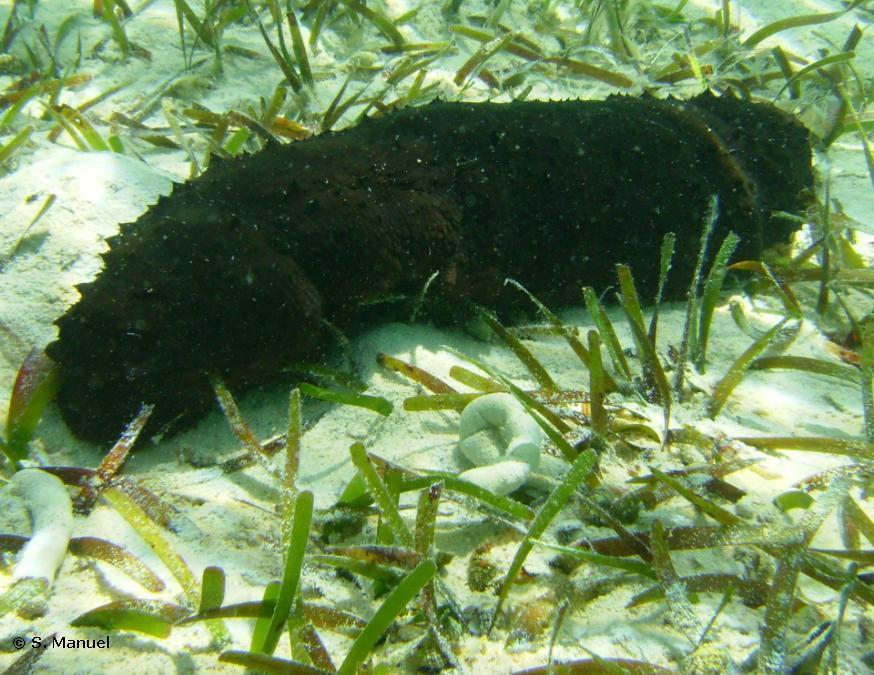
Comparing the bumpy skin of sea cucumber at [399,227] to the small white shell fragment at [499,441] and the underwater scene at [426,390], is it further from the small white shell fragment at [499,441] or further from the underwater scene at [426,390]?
the small white shell fragment at [499,441]

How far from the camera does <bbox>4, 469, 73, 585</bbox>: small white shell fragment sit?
148cm

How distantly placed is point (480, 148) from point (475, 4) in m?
2.88

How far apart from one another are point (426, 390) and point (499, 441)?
0.43m

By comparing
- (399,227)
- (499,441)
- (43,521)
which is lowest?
(43,521)

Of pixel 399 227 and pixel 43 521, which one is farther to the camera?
pixel 399 227

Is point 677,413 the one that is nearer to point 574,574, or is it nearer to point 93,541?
point 574,574

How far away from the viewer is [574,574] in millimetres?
1563

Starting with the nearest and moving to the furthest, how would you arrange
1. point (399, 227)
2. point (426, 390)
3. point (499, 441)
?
point (499, 441) → point (426, 390) → point (399, 227)

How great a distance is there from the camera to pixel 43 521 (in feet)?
5.26

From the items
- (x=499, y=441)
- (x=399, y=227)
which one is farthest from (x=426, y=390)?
(x=399, y=227)

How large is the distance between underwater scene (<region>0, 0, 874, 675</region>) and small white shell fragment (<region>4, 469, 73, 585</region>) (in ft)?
0.04

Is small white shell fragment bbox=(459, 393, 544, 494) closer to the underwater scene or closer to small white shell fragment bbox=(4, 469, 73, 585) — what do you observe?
the underwater scene

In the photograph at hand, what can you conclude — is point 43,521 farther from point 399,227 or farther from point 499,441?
point 399,227

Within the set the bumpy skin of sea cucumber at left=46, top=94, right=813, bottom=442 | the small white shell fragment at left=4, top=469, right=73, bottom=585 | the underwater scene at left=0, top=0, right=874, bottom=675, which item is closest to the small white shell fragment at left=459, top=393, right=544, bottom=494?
the underwater scene at left=0, top=0, right=874, bottom=675
